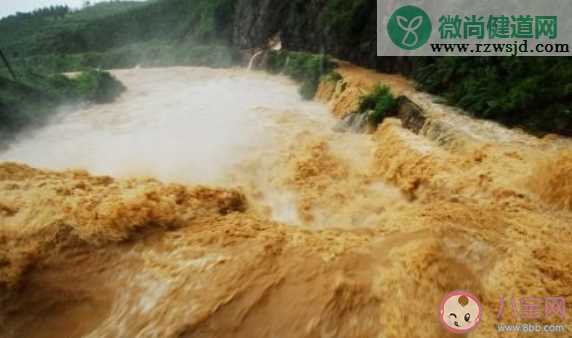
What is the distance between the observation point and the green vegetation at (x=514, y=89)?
6.00 m

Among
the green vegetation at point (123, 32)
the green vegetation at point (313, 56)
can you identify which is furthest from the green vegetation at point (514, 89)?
the green vegetation at point (123, 32)

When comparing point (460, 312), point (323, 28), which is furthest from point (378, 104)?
point (323, 28)

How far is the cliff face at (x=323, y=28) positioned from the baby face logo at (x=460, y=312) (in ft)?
30.9

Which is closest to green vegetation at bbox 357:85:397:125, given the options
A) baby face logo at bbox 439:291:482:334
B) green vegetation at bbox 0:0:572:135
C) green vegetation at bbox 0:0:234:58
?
green vegetation at bbox 0:0:572:135

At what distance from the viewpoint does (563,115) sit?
5793 millimetres

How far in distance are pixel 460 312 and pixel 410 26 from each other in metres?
9.30

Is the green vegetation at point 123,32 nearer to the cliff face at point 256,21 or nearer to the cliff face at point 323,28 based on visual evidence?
the cliff face at point 256,21

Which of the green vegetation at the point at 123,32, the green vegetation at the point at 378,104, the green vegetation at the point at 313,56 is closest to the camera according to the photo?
the green vegetation at the point at 313,56

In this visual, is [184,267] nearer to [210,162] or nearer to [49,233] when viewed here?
[49,233]

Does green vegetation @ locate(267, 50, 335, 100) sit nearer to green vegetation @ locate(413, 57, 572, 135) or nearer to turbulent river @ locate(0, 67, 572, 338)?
green vegetation @ locate(413, 57, 572, 135)

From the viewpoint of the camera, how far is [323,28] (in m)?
16.8

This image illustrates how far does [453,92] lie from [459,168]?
12.3ft

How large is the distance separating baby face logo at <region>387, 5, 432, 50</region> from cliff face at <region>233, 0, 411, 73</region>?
0.75 m

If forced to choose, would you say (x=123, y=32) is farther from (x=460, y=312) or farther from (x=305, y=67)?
(x=460, y=312)
